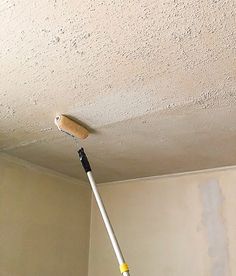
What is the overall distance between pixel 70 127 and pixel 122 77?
18.0 inches

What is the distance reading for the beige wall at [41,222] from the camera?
2166 millimetres

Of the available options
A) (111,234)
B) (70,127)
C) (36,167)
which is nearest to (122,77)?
(70,127)

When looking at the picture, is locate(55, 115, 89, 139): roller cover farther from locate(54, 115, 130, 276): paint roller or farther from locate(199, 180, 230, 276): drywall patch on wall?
locate(199, 180, 230, 276): drywall patch on wall

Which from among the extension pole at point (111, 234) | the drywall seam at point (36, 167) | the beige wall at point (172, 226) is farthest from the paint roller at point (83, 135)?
the beige wall at point (172, 226)

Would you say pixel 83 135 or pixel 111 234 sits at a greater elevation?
pixel 83 135

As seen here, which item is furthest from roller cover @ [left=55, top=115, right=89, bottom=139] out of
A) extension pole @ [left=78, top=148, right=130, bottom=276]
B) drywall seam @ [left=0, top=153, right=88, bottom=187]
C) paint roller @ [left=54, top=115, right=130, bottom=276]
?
drywall seam @ [left=0, top=153, right=88, bottom=187]

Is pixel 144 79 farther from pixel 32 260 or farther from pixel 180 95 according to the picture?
pixel 32 260

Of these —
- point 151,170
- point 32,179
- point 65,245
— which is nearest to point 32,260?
point 65,245

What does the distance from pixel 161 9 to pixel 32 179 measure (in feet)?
5.58

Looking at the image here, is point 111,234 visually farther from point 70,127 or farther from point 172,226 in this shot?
point 172,226

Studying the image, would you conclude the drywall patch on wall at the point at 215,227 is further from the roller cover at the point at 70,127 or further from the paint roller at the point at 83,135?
the roller cover at the point at 70,127

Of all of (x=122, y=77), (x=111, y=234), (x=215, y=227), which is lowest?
(x=111, y=234)

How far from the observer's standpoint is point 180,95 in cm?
147

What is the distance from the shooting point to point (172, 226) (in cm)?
247
